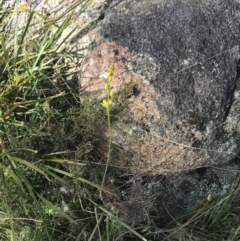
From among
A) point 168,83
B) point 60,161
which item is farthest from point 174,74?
point 60,161

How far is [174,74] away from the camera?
2158mm

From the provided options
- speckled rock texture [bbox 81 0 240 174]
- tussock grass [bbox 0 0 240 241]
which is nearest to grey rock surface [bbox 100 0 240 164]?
speckled rock texture [bbox 81 0 240 174]

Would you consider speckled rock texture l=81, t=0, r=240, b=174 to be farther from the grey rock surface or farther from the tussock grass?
the tussock grass

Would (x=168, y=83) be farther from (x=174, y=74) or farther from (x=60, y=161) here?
(x=60, y=161)

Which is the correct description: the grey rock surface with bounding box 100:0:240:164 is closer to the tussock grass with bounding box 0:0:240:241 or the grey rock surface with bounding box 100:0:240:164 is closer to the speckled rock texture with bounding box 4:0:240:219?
the speckled rock texture with bounding box 4:0:240:219

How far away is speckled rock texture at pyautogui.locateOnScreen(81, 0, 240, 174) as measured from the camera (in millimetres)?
2164

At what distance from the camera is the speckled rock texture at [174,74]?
2164 millimetres

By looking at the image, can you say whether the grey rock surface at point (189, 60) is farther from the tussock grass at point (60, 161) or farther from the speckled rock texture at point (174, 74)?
the tussock grass at point (60, 161)

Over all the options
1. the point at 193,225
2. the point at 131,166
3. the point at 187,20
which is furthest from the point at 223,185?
the point at 187,20

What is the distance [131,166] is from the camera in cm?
228

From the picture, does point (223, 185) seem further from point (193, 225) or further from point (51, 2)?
point (51, 2)

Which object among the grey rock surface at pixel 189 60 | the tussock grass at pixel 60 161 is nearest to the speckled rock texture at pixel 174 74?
the grey rock surface at pixel 189 60

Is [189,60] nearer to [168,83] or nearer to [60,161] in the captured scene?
[168,83]

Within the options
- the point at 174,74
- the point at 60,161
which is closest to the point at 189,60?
the point at 174,74
